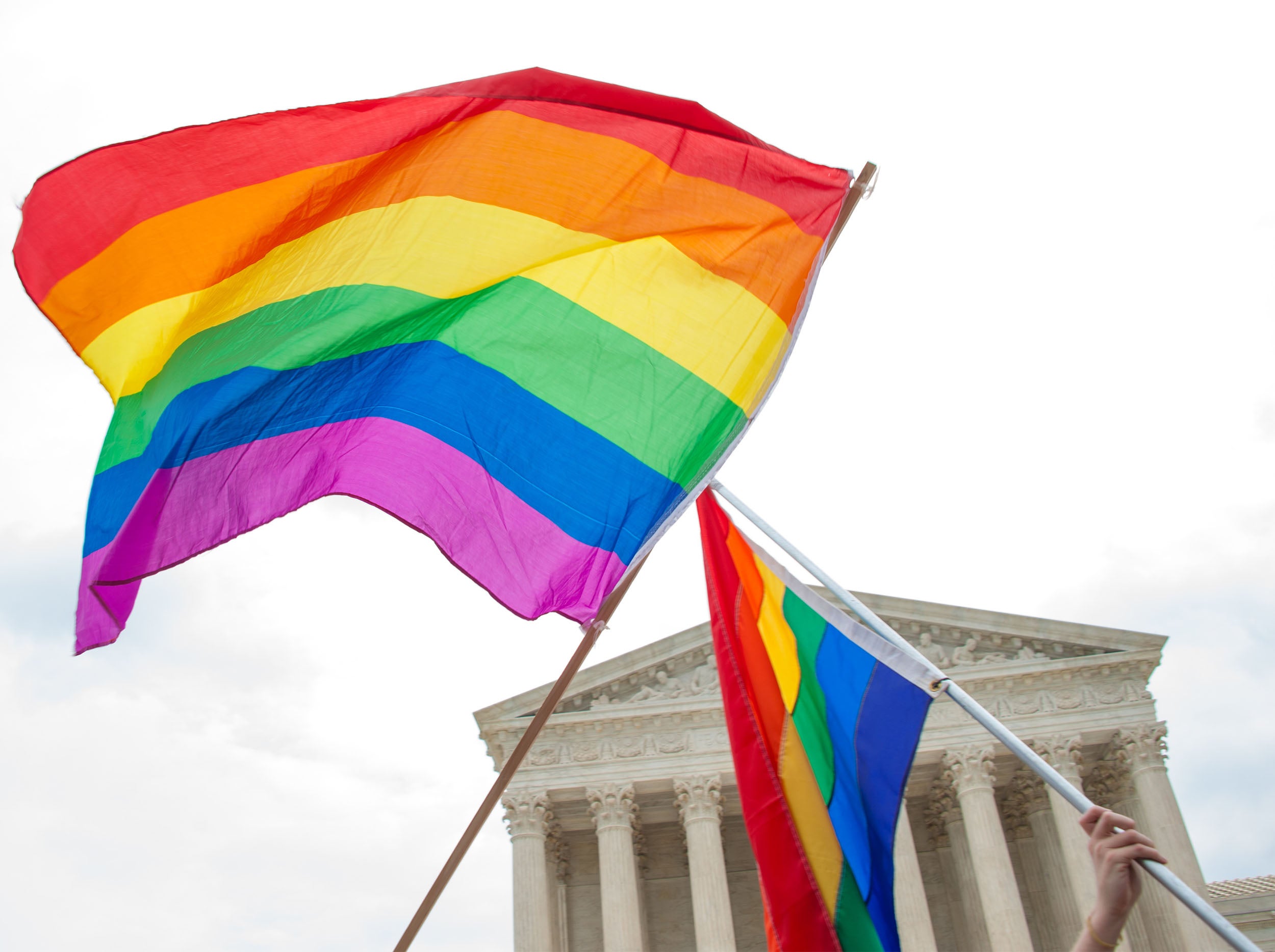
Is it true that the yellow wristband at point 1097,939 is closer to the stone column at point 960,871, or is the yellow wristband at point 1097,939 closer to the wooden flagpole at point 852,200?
the wooden flagpole at point 852,200

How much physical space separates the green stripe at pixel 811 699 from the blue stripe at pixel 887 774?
25 cm

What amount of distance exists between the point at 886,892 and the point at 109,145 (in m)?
5.52

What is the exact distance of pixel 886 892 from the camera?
197 inches

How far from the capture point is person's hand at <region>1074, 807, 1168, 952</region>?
2986mm

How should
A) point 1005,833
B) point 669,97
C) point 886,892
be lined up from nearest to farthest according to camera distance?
point 886,892, point 669,97, point 1005,833

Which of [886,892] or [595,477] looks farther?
[595,477]

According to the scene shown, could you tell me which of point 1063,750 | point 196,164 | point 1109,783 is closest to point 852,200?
point 196,164

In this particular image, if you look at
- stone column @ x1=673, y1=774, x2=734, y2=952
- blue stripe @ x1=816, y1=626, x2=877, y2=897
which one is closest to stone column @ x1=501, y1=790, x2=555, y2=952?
stone column @ x1=673, y1=774, x2=734, y2=952

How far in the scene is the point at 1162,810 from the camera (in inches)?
1032

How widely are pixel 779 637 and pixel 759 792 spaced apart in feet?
2.83

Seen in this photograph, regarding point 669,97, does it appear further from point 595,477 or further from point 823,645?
point 823,645

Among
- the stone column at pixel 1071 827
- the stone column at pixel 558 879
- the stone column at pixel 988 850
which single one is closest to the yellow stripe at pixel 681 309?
the stone column at pixel 1071 827

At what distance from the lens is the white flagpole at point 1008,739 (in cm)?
307

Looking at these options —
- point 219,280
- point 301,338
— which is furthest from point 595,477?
point 219,280
